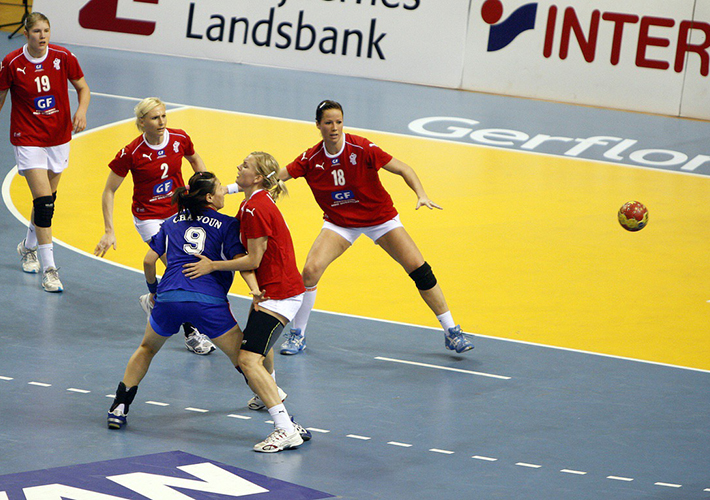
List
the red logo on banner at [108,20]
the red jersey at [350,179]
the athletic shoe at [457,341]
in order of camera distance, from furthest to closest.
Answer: the red logo on banner at [108,20] → the athletic shoe at [457,341] → the red jersey at [350,179]

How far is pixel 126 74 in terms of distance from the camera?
66.4 ft

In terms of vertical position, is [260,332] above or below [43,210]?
below

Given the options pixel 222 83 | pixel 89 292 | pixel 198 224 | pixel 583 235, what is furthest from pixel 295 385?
pixel 222 83

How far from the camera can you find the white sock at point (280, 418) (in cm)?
691

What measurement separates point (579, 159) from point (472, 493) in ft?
35.7

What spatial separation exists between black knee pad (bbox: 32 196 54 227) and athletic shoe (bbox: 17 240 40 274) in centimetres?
61

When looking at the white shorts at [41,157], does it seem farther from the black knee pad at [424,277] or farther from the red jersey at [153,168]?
the black knee pad at [424,277]

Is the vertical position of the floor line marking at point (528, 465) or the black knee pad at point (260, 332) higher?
the black knee pad at point (260, 332)

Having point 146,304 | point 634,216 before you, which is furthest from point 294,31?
point 146,304

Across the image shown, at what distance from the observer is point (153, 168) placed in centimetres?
900

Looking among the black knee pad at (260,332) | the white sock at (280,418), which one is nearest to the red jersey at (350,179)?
the black knee pad at (260,332)

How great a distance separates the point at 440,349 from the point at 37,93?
4.54 m

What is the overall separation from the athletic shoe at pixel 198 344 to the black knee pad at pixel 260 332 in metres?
1.76

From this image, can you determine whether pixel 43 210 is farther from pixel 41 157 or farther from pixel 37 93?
pixel 37 93
